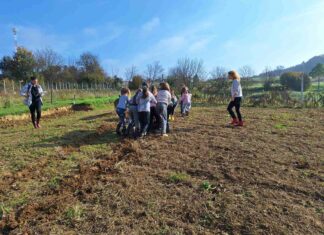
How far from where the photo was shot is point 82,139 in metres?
8.70

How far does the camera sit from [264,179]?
5125mm

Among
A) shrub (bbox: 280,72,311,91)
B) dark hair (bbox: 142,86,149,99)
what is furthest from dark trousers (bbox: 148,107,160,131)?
shrub (bbox: 280,72,311,91)

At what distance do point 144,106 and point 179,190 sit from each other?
3.99 m

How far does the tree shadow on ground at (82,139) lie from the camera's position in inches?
320

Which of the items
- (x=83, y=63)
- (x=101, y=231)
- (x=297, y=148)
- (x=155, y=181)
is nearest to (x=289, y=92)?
(x=297, y=148)

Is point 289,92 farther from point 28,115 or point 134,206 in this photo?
point 134,206

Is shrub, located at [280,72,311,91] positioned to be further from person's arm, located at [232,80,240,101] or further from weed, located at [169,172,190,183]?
weed, located at [169,172,190,183]

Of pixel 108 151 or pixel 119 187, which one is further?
pixel 108 151

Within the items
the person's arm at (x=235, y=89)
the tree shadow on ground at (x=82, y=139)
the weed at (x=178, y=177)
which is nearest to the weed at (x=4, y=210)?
the weed at (x=178, y=177)

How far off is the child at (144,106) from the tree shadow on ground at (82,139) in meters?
0.84

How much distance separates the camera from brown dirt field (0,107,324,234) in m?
3.77

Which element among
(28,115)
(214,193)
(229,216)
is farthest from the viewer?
(28,115)

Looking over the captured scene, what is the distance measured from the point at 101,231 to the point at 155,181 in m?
1.64

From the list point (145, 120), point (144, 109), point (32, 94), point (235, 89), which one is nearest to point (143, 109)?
point (144, 109)
